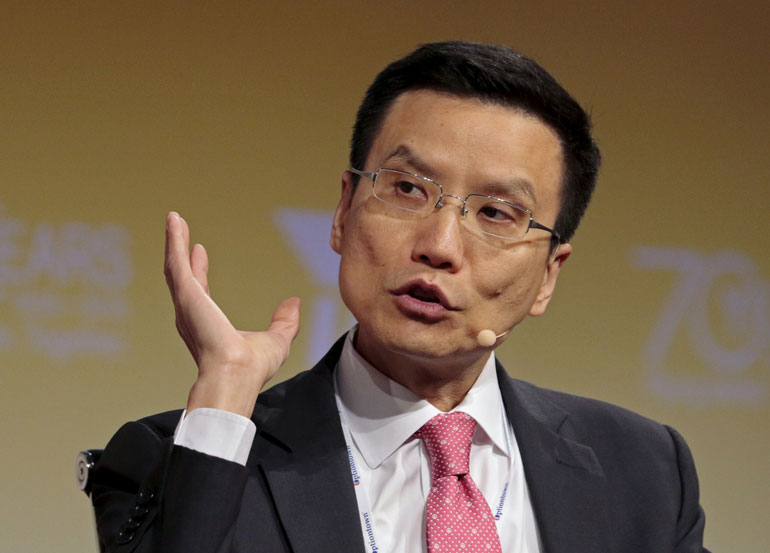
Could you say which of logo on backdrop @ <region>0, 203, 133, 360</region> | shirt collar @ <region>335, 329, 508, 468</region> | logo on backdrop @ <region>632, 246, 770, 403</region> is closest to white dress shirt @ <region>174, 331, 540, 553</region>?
shirt collar @ <region>335, 329, 508, 468</region>

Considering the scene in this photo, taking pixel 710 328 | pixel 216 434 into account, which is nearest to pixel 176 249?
pixel 216 434

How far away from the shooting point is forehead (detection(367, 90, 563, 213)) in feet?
5.46

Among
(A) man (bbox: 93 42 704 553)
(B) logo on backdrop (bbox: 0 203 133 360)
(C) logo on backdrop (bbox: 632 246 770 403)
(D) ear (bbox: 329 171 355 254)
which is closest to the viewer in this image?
(A) man (bbox: 93 42 704 553)

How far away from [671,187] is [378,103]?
2.04 meters

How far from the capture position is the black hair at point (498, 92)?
173 cm

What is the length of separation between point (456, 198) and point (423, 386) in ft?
1.18

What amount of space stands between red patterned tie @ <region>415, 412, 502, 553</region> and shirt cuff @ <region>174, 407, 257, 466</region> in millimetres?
381

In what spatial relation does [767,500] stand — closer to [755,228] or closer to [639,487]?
[755,228]

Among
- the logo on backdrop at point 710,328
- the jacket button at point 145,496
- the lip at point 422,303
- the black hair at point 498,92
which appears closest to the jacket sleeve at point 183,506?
the jacket button at point 145,496

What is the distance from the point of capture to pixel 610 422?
A: 6.53ft

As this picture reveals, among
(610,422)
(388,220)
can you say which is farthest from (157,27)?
(610,422)

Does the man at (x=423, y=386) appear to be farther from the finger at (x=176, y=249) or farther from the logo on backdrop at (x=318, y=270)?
the logo on backdrop at (x=318, y=270)

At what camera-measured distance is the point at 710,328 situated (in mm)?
3584

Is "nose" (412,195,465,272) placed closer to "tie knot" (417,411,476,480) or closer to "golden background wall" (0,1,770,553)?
"tie knot" (417,411,476,480)
